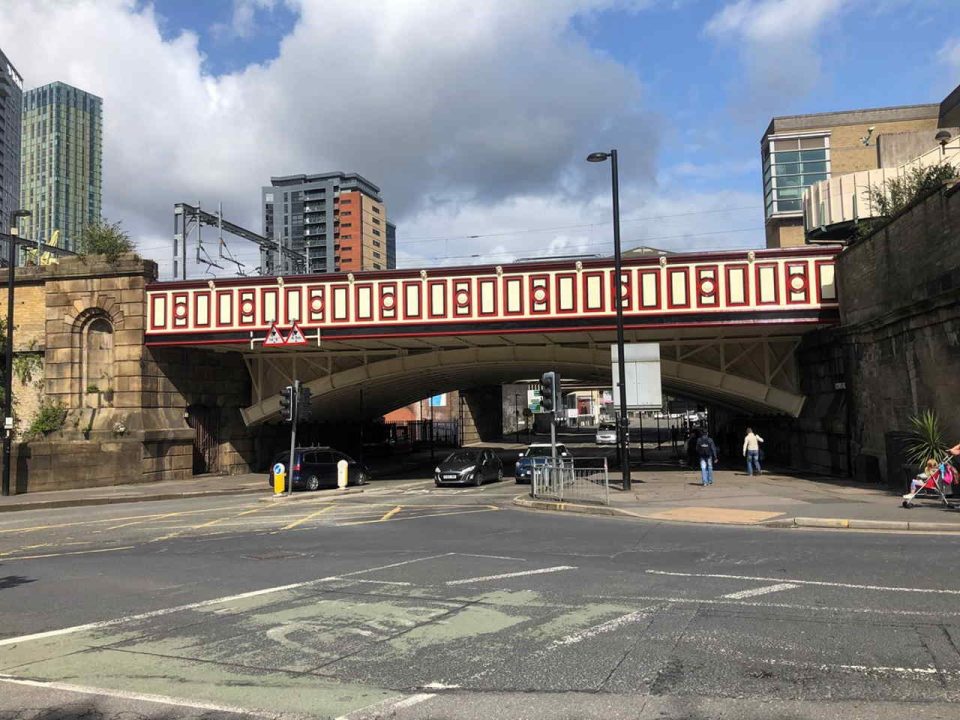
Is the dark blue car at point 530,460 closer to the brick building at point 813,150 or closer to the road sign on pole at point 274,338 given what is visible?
the road sign on pole at point 274,338

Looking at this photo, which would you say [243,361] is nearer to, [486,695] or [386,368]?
[386,368]

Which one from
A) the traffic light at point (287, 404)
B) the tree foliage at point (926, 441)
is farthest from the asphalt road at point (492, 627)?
the traffic light at point (287, 404)

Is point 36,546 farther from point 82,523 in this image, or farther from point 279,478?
point 279,478

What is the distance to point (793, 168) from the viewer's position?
164 ft

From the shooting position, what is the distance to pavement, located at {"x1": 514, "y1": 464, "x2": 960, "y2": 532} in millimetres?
13312

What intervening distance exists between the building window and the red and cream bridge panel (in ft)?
88.7

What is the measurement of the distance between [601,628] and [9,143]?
10594 centimetres

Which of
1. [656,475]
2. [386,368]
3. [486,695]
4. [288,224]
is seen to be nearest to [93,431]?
[386,368]

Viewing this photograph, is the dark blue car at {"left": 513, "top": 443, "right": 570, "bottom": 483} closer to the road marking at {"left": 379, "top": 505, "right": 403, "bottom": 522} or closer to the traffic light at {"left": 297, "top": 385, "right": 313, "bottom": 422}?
the traffic light at {"left": 297, "top": 385, "right": 313, "bottom": 422}

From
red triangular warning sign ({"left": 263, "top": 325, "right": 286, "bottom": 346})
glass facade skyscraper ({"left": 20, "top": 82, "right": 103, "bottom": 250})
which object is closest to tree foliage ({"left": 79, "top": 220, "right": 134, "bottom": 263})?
red triangular warning sign ({"left": 263, "top": 325, "right": 286, "bottom": 346})

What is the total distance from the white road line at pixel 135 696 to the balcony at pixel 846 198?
24706 millimetres

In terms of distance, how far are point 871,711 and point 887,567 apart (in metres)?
5.20

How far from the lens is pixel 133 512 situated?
798 inches

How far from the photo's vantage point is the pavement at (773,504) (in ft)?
43.7
